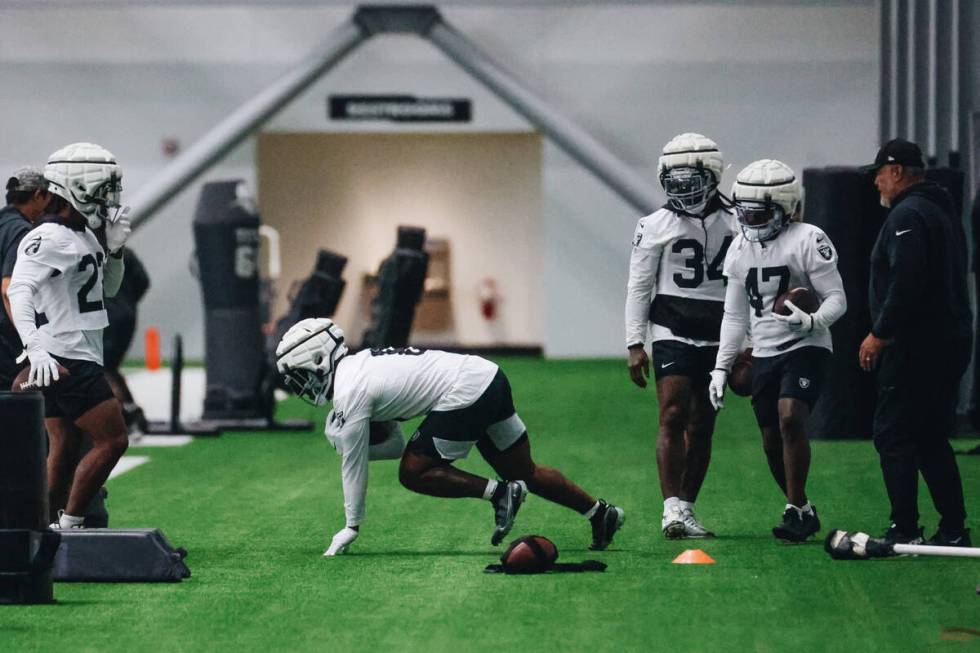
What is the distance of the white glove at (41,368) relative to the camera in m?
7.12

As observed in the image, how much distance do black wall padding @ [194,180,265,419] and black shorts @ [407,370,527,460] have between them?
7684 millimetres

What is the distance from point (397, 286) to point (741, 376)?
344 inches

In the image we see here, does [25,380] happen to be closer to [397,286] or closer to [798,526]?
[798,526]

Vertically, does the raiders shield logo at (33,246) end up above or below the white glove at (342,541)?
above

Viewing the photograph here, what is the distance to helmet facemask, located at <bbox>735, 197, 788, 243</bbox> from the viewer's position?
8008 millimetres

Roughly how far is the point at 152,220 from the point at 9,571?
18.6 metres

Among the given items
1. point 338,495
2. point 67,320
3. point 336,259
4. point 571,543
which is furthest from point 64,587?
point 336,259

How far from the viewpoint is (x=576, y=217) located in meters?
24.6

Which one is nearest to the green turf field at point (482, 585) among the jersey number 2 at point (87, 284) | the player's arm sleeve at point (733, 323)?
the player's arm sleeve at point (733, 323)

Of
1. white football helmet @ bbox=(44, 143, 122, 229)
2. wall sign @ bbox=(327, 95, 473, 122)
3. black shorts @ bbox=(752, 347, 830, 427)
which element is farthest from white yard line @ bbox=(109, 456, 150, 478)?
wall sign @ bbox=(327, 95, 473, 122)

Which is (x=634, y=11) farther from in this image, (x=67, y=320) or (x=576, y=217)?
(x=67, y=320)

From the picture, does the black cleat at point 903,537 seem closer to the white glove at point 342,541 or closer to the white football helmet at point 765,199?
the white football helmet at point 765,199

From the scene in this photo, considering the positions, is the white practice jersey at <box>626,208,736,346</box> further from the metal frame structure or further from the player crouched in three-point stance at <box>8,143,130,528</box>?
the metal frame structure

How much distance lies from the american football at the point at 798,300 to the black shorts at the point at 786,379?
194 millimetres
